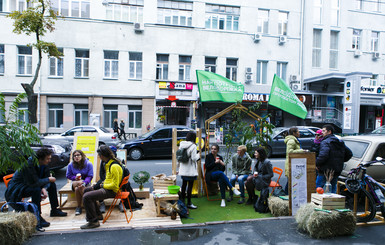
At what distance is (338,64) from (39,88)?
23501 mm

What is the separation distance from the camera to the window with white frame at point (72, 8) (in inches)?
733

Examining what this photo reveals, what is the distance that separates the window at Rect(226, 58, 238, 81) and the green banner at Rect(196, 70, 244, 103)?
1290 centimetres

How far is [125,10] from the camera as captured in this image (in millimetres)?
19469

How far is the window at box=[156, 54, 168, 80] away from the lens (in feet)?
65.5

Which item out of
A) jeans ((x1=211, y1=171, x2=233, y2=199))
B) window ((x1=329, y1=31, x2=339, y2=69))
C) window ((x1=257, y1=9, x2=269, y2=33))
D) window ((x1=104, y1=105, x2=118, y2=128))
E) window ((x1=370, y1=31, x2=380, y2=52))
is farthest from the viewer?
Result: window ((x1=370, y1=31, x2=380, y2=52))

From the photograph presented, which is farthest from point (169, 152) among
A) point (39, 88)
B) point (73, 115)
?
point (39, 88)

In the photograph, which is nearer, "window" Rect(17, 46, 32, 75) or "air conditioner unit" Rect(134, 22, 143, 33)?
"window" Rect(17, 46, 32, 75)

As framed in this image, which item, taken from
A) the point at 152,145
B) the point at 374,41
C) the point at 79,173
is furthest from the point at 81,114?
the point at 374,41

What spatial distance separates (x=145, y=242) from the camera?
14.1ft

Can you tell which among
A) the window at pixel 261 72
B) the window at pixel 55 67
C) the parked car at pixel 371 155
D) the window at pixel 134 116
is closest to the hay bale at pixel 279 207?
the parked car at pixel 371 155

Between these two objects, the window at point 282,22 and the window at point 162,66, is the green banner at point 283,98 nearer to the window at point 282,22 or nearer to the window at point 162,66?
the window at point 162,66

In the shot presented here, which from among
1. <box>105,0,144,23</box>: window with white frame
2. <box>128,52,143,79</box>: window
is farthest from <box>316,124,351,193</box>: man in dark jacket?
<box>105,0,144,23</box>: window with white frame

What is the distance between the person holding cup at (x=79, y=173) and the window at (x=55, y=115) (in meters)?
14.9

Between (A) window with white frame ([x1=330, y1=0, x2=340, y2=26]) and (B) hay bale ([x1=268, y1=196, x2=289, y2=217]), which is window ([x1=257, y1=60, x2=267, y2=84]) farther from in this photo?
(B) hay bale ([x1=268, y1=196, x2=289, y2=217])
